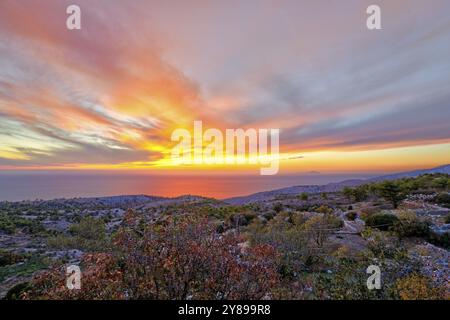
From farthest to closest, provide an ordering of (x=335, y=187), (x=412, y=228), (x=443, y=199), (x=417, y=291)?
(x=335, y=187)
(x=443, y=199)
(x=412, y=228)
(x=417, y=291)

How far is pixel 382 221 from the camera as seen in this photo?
A: 14406 millimetres

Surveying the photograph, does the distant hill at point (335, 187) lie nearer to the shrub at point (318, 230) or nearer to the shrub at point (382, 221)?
the shrub at point (382, 221)

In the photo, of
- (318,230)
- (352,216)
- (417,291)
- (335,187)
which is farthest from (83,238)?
(335,187)

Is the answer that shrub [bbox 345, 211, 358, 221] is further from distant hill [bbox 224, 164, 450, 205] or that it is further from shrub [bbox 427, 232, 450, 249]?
distant hill [bbox 224, 164, 450, 205]

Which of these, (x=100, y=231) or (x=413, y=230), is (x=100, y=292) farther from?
(x=413, y=230)

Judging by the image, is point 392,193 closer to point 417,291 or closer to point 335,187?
point 417,291

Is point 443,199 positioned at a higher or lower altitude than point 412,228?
higher

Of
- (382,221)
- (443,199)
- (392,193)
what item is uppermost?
(392,193)

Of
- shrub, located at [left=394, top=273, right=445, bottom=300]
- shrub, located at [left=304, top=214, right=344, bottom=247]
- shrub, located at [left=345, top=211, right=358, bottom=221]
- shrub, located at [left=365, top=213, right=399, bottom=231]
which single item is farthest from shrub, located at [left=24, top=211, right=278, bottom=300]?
shrub, located at [left=345, top=211, right=358, bottom=221]

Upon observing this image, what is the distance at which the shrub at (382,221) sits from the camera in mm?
13828

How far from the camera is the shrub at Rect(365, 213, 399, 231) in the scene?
13.8m
